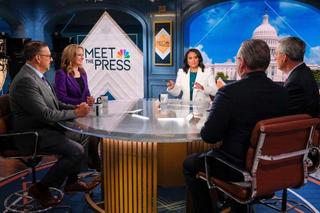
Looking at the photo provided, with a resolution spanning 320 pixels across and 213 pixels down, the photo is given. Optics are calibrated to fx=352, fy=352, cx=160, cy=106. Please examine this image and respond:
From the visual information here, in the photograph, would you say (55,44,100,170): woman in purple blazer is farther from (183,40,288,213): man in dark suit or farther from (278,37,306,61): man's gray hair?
(278,37,306,61): man's gray hair

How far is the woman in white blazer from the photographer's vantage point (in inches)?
159

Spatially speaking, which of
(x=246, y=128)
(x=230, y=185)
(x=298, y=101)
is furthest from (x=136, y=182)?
(x=298, y=101)

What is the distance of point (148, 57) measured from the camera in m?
6.29

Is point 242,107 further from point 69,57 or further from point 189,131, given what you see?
point 69,57

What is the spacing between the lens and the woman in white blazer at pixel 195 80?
4.05m

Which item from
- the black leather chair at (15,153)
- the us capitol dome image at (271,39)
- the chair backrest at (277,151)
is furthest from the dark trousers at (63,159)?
the us capitol dome image at (271,39)

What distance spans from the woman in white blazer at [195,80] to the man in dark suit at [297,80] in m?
1.45

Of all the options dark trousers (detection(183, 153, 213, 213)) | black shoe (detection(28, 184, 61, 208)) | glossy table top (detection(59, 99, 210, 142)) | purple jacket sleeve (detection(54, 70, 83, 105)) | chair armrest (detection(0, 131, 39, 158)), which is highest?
purple jacket sleeve (detection(54, 70, 83, 105))

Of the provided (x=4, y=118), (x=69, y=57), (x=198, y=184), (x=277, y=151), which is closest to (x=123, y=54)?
(x=69, y=57)

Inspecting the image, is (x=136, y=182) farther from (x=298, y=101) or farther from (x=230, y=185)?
(x=298, y=101)

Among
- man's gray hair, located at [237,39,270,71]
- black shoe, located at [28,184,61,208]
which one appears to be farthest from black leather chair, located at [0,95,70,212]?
man's gray hair, located at [237,39,270,71]

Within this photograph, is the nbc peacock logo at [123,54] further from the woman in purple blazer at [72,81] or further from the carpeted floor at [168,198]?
the carpeted floor at [168,198]

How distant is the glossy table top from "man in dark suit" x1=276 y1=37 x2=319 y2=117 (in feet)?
2.16

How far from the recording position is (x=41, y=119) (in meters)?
2.61
